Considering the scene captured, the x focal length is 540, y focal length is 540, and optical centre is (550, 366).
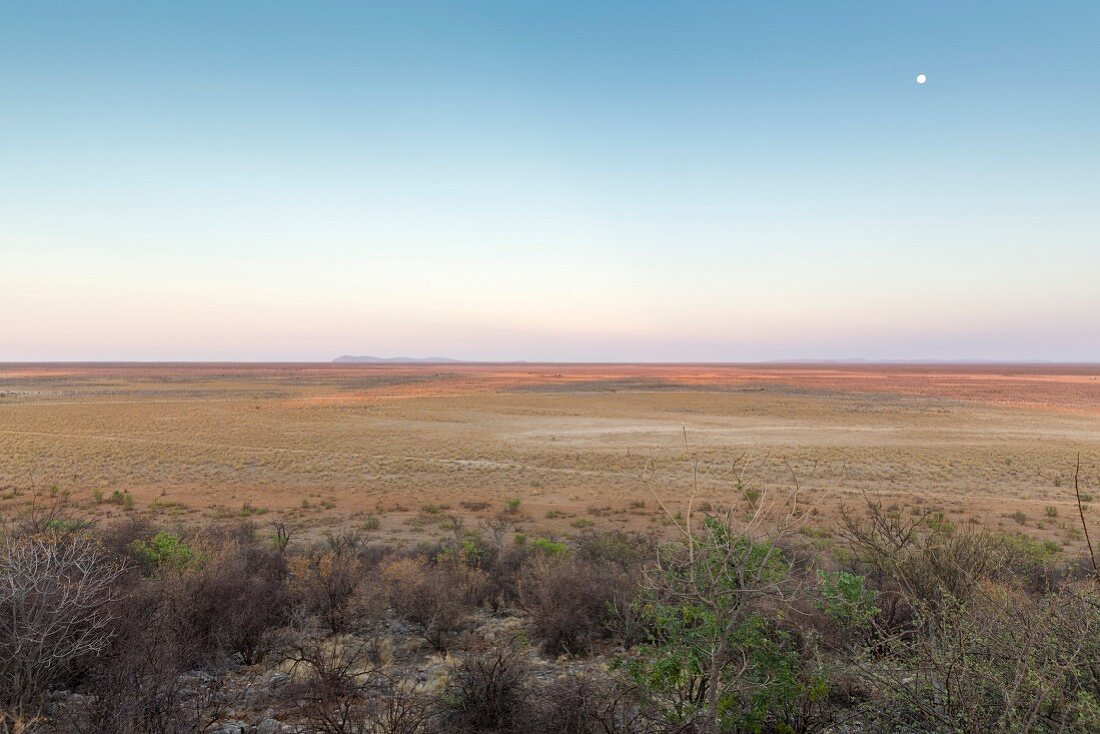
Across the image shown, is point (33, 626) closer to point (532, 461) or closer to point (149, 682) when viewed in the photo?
point (149, 682)

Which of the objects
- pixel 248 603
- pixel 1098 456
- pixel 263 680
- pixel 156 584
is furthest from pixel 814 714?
pixel 1098 456

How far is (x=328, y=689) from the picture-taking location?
18.6 feet

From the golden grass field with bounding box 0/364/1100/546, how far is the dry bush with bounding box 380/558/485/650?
4.03m

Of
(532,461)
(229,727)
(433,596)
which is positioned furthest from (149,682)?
(532,461)

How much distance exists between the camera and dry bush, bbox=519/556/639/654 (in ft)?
26.8

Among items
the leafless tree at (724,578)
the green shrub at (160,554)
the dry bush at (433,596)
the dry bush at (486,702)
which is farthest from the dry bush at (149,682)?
the leafless tree at (724,578)

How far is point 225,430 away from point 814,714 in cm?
4841

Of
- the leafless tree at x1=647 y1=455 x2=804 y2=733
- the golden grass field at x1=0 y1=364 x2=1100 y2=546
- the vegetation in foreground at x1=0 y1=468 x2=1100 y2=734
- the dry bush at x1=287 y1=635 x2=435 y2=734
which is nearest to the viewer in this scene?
the leafless tree at x1=647 y1=455 x2=804 y2=733

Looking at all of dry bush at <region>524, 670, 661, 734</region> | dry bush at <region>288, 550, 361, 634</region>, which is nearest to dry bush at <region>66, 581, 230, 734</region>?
dry bush at <region>288, 550, 361, 634</region>

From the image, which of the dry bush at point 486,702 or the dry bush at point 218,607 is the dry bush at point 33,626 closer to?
the dry bush at point 218,607

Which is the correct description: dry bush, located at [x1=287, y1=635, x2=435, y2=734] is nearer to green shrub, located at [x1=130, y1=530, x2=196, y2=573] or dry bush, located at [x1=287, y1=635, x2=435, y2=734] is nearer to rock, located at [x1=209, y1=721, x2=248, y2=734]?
rock, located at [x1=209, y1=721, x2=248, y2=734]

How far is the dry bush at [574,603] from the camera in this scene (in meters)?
8.17

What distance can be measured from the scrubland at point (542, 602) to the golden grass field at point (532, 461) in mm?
333

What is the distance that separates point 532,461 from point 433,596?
23797 mm
